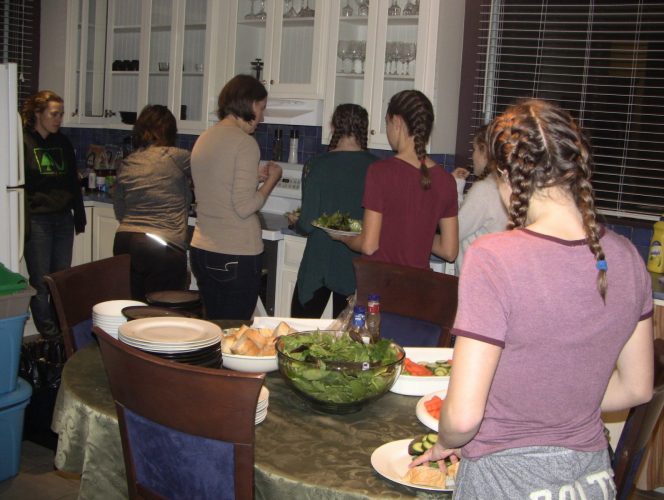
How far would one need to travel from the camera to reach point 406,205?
114 inches

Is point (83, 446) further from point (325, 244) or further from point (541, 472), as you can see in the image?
point (325, 244)

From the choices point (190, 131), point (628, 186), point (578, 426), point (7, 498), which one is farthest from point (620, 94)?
point (7, 498)

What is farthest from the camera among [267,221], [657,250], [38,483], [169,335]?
[267,221]

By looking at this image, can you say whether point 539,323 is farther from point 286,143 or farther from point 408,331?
point 286,143

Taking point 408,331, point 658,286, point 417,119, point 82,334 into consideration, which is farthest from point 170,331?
point 658,286

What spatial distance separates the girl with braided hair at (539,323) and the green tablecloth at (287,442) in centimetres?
24

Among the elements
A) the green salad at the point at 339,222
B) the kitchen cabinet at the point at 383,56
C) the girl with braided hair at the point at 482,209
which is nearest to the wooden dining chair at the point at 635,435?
the girl with braided hair at the point at 482,209

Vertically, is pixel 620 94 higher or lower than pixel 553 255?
higher

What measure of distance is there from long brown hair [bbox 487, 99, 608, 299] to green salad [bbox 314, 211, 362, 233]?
198cm

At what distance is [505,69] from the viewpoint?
4.25 metres

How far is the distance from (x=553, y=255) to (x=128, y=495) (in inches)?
41.9

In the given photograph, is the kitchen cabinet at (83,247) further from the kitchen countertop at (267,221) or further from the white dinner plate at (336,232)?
the white dinner plate at (336,232)

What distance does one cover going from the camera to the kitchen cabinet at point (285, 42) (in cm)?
442

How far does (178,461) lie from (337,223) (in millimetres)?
1861
